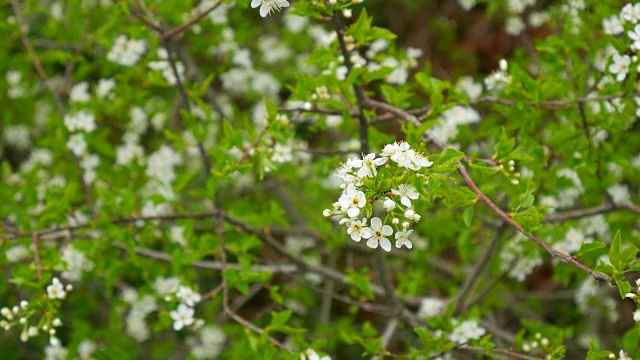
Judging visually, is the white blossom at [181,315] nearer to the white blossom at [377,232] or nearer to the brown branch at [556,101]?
the white blossom at [377,232]

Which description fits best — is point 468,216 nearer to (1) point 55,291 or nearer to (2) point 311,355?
(2) point 311,355

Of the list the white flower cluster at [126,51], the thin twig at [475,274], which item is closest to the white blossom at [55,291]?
the white flower cluster at [126,51]

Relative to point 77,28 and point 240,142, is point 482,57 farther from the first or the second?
point 240,142

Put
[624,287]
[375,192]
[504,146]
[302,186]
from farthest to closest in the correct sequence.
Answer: [302,186]
[504,146]
[624,287]
[375,192]

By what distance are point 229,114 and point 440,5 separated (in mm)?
3305

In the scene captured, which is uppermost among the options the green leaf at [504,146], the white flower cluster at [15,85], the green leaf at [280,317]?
the white flower cluster at [15,85]

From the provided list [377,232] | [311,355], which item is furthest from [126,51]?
[377,232]

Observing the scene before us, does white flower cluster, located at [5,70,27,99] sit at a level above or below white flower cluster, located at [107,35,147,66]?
above

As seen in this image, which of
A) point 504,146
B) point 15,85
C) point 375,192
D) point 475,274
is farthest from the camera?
point 15,85

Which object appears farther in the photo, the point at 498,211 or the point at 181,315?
the point at 181,315

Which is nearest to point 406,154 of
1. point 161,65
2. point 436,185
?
point 436,185

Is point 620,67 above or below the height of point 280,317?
above

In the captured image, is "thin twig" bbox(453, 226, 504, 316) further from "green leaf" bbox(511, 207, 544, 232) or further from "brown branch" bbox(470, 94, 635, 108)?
"green leaf" bbox(511, 207, 544, 232)

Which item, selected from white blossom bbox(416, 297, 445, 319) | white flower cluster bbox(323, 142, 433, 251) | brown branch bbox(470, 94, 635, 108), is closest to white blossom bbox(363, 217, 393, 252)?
white flower cluster bbox(323, 142, 433, 251)
